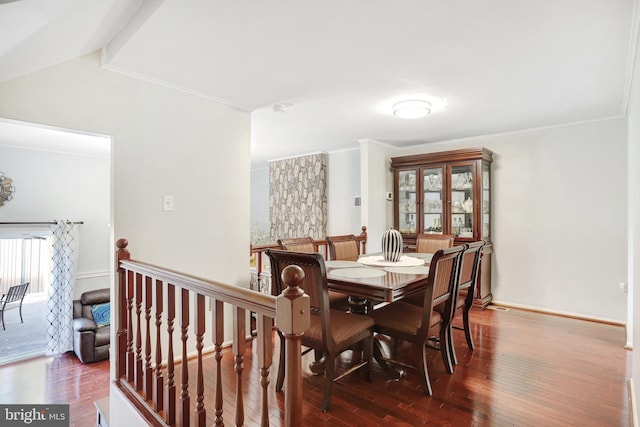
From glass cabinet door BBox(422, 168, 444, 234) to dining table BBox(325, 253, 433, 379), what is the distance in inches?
62.7

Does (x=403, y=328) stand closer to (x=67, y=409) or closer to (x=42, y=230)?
(x=67, y=409)

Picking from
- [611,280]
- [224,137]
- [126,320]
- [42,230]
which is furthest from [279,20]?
[42,230]

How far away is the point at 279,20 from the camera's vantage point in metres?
1.77

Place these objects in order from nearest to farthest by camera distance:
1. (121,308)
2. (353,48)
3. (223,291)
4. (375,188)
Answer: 1. (223,291)
2. (353,48)
3. (121,308)
4. (375,188)

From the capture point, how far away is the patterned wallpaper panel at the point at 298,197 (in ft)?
18.1

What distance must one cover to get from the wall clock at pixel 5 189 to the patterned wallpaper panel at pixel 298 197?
3649 millimetres

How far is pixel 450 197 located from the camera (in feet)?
14.2

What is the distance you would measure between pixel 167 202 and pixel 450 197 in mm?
3301

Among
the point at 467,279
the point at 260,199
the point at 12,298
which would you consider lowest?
the point at 12,298

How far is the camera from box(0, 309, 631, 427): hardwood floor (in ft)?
6.48

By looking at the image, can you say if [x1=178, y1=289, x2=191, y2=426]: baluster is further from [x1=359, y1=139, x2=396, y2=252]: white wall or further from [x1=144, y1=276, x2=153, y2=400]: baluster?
[x1=359, y1=139, x2=396, y2=252]: white wall

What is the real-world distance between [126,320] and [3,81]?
1613 mm

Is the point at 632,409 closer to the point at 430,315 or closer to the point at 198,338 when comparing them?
the point at 430,315

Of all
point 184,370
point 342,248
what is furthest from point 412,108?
point 184,370
